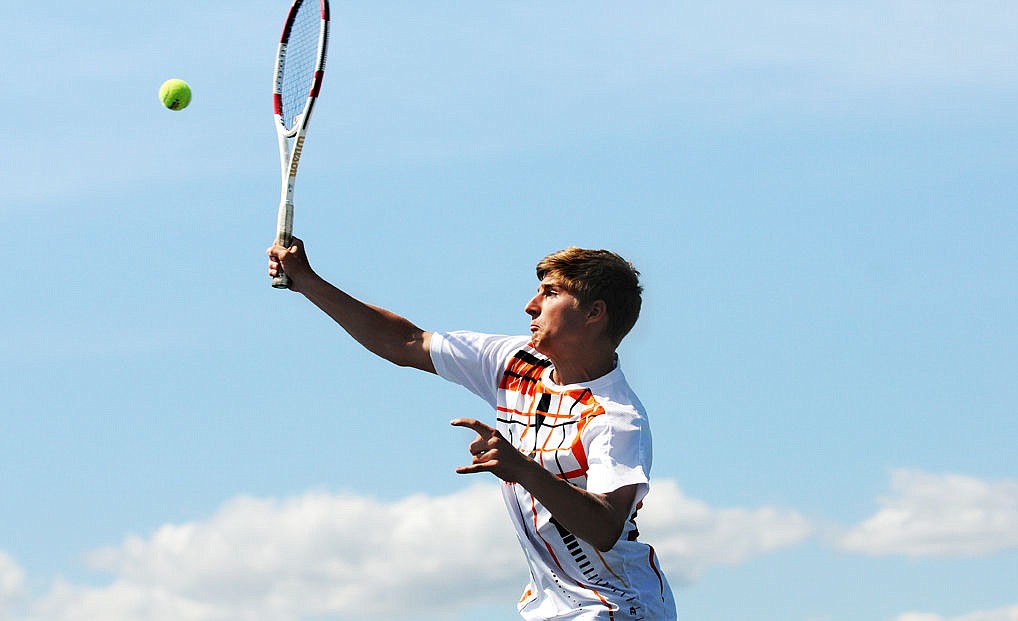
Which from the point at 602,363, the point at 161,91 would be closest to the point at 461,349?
the point at 602,363

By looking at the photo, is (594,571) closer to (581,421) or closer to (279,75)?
(581,421)

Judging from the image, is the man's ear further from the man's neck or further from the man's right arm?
the man's right arm

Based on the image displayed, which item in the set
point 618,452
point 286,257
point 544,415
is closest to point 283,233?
point 286,257

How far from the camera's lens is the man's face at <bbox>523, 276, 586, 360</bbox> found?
9.44 m

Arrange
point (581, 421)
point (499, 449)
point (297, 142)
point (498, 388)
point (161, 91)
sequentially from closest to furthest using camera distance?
point (499, 449) → point (581, 421) → point (498, 388) → point (297, 142) → point (161, 91)

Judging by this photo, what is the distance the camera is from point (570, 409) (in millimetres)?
9352

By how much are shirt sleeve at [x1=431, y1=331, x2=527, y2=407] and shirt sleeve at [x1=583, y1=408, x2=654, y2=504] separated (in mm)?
972

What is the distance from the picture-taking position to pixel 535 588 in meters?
9.59

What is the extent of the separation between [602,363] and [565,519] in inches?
58.4

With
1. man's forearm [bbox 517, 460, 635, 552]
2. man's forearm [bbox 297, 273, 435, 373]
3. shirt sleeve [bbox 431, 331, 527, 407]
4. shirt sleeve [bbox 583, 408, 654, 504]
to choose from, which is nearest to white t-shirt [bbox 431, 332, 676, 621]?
shirt sleeve [bbox 583, 408, 654, 504]

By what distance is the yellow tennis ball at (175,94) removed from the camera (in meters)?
12.9

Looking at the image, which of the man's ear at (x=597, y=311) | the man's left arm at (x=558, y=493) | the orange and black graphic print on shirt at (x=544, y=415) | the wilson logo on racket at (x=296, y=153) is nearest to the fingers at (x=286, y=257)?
the wilson logo on racket at (x=296, y=153)

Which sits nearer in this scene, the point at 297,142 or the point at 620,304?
the point at 620,304

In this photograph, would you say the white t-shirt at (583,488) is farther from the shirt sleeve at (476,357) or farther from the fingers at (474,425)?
the fingers at (474,425)
